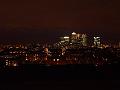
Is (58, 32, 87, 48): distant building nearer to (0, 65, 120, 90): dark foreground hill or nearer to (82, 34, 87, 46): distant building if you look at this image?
(82, 34, 87, 46): distant building

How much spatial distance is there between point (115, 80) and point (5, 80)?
4308 mm

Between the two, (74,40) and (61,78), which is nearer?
(61,78)

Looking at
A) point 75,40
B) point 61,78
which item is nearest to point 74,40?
point 75,40

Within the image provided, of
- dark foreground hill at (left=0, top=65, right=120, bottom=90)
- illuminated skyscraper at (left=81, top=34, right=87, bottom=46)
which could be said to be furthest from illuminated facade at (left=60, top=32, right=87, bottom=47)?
dark foreground hill at (left=0, top=65, right=120, bottom=90)

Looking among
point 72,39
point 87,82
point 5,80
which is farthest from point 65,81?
point 72,39

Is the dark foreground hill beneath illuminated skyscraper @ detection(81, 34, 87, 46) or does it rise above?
beneath

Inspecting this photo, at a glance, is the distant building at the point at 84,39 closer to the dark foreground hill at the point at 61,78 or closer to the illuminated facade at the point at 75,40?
the illuminated facade at the point at 75,40

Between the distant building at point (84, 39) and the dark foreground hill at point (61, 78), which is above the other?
the distant building at point (84, 39)

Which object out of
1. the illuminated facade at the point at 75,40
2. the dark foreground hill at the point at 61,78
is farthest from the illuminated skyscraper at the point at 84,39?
the dark foreground hill at the point at 61,78

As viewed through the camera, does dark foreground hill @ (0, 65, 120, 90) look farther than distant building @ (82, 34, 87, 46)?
No

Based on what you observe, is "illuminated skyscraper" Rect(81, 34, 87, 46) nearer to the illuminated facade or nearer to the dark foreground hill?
the illuminated facade

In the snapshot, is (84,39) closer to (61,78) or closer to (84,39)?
(84,39)

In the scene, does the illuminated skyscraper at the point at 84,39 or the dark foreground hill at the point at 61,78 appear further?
the illuminated skyscraper at the point at 84,39

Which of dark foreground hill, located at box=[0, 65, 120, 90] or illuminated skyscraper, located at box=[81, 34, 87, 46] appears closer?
dark foreground hill, located at box=[0, 65, 120, 90]
